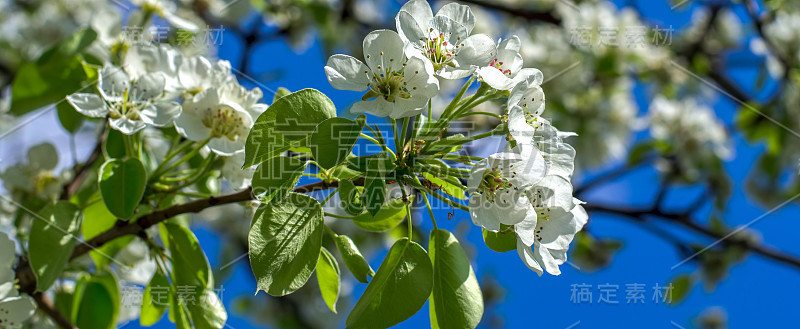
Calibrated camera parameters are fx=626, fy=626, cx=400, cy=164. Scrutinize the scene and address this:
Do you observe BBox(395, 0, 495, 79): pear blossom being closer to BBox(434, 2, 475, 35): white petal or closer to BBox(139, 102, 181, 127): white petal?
BBox(434, 2, 475, 35): white petal

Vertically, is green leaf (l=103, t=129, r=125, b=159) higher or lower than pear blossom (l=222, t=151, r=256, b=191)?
lower

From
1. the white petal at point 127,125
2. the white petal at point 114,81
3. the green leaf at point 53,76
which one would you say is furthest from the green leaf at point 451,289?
the green leaf at point 53,76

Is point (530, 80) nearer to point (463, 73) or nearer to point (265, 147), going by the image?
point (463, 73)

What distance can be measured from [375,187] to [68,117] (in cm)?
103

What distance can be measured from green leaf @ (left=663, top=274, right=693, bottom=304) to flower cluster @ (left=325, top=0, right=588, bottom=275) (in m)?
2.79

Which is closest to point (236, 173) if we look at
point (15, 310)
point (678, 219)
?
point (15, 310)

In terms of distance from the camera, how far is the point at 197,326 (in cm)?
123

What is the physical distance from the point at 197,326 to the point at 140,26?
97 cm

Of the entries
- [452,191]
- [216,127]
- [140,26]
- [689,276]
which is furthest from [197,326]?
[689,276]

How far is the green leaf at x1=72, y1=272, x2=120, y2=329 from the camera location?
1504 mm

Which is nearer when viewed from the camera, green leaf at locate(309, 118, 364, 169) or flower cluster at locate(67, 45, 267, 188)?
green leaf at locate(309, 118, 364, 169)

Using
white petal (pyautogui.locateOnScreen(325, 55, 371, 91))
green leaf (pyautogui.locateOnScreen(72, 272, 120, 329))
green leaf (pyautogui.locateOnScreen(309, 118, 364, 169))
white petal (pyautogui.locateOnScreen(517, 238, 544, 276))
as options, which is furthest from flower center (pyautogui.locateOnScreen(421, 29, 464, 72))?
green leaf (pyautogui.locateOnScreen(72, 272, 120, 329))

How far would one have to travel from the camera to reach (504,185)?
0.98 meters

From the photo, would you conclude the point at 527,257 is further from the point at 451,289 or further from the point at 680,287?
the point at 680,287
